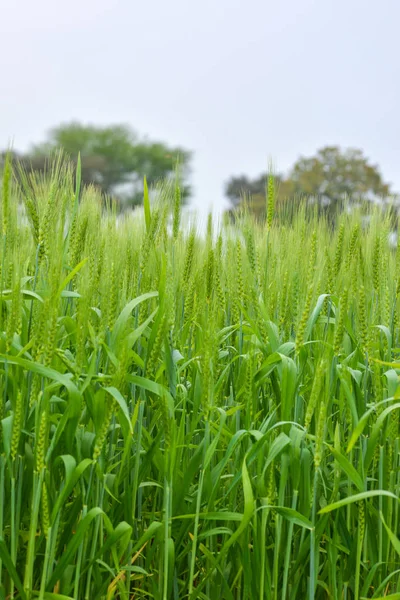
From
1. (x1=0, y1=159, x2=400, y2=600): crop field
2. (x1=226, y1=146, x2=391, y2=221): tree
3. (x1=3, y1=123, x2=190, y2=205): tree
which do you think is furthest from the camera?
(x1=3, y1=123, x2=190, y2=205): tree

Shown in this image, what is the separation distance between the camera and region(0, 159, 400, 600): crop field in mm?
1665

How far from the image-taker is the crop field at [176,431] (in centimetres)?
167

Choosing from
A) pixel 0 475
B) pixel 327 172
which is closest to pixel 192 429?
pixel 0 475

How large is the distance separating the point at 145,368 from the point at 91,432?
185 millimetres

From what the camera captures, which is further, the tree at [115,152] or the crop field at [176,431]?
the tree at [115,152]

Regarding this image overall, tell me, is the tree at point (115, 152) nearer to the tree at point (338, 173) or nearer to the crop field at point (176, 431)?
the tree at point (338, 173)

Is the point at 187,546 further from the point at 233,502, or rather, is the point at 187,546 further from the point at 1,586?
the point at 1,586

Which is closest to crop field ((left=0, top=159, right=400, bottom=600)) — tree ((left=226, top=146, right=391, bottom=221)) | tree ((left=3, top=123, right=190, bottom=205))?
tree ((left=226, top=146, right=391, bottom=221))

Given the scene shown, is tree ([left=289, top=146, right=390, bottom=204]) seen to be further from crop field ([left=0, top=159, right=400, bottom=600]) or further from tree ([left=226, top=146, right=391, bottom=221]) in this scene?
crop field ([left=0, top=159, right=400, bottom=600])

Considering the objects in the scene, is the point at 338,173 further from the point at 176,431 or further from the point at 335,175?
the point at 176,431

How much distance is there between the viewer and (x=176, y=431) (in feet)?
6.16

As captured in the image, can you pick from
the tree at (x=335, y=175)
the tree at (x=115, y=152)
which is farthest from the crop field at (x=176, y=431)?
the tree at (x=115, y=152)

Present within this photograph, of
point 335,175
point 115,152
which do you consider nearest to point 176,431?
point 335,175

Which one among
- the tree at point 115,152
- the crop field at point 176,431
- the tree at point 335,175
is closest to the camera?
the crop field at point 176,431
